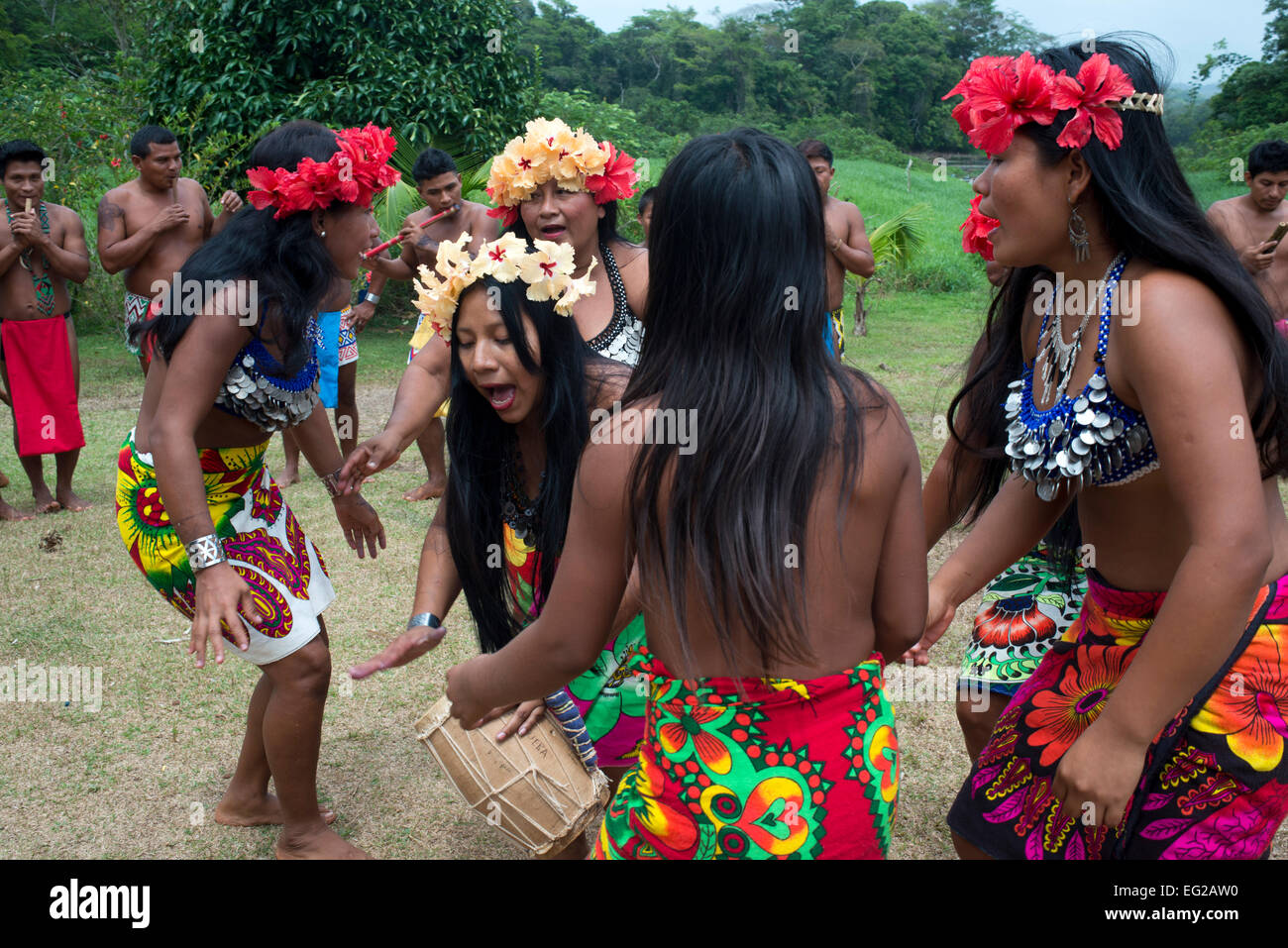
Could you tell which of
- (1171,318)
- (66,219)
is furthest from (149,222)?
(1171,318)

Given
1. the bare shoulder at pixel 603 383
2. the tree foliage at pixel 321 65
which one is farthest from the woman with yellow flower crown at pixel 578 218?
the tree foliage at pixel 321 65

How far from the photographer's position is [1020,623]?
296 centimetres

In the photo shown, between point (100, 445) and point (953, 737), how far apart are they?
6651mm

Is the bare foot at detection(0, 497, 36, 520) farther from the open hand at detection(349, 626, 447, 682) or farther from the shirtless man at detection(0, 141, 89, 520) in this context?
the open hand at detection(349, 626, 447, 682)

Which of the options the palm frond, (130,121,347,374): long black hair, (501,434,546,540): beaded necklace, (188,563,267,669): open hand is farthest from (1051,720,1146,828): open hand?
the palm frond

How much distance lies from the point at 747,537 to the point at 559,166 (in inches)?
90.2

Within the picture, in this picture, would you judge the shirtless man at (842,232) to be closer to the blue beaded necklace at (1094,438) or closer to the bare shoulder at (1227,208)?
the bare shoulder at (1227,208)

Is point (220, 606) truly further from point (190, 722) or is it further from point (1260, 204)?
point (1260, 204)

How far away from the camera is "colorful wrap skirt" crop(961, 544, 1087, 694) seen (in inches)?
115

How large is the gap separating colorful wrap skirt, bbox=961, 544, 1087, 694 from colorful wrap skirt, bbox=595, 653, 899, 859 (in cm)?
121

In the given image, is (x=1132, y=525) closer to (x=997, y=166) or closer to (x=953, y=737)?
(x=997, y=166)

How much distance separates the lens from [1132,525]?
203 cm

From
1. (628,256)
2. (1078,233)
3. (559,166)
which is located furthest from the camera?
(628,256)
